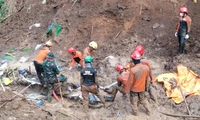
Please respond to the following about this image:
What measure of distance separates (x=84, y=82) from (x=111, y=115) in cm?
136

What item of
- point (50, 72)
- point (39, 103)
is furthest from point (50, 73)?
point (39, 103)

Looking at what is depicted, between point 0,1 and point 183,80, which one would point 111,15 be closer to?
point 183,80

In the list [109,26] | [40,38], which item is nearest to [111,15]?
[109,26]

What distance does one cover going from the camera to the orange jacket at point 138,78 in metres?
5.19

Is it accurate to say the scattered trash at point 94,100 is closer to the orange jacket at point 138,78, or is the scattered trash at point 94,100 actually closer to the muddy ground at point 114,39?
the muddy ground at point 114,39

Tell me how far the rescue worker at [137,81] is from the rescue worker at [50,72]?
2.55 m

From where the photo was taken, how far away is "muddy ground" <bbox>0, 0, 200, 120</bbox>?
625 cm

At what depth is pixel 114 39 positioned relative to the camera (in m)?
9.82

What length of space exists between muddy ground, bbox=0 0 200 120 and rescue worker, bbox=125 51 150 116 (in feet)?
1.99

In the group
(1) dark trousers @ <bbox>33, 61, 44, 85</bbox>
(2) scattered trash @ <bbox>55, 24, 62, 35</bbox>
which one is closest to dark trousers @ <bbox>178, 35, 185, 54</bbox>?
(1) dark trousers @ <bbox>33, 61, 44, 85</bbox>

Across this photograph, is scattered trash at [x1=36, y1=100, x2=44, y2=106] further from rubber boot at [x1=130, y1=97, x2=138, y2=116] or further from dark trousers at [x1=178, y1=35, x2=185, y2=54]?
dark trousers at [x1=178, y1=35, x2=185, y2=54]

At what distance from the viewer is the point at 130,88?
547 cm

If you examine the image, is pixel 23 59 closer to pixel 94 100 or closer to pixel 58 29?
pixel 58 29

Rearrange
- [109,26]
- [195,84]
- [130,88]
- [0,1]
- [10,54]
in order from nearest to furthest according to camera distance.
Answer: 1. [130,88]
2. [195,84]
3. [109,26]
4. [10,54]
5. [0,1]
